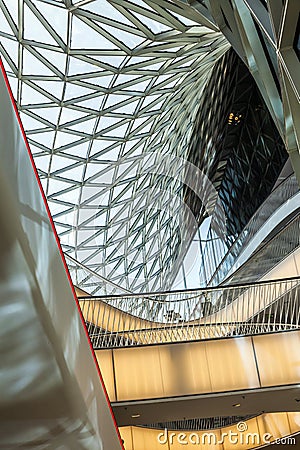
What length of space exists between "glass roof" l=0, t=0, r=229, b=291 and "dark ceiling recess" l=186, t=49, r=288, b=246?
217 centimetres

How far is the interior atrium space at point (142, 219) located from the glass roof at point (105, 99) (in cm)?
11

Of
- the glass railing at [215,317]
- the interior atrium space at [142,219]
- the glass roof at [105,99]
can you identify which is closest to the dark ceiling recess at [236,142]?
the interior atrium space at [142,219]

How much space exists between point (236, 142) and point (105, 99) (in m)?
17.3

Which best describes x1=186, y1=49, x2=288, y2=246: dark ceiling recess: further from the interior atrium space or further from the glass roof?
the glass roof

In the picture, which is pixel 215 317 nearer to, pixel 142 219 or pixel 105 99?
pixel 105 99

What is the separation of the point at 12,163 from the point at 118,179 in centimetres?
3724

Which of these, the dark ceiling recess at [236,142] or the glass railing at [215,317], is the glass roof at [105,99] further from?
the glass railing at [215,317]

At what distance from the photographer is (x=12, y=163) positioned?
303 cm

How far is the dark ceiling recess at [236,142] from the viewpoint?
41.8m

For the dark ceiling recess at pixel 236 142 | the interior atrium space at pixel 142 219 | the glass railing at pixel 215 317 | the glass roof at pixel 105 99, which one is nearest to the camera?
the interior atrium space at pixel 142 219

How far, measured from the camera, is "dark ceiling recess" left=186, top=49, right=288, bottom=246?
41.8 m

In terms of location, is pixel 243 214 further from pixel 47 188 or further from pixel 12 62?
pixel 12 62

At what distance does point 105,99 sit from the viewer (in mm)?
32781

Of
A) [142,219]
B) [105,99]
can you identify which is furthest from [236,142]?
[105,99]
